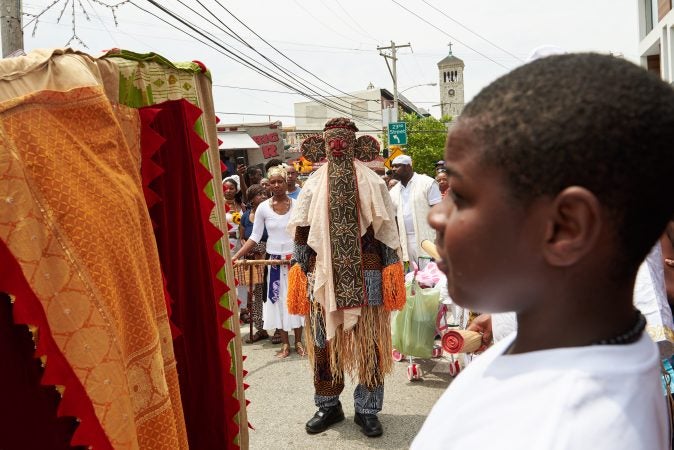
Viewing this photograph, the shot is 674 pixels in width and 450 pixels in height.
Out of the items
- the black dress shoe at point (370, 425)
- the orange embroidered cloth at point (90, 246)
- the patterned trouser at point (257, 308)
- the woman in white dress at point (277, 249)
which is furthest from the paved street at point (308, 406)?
the orange embroidered cloth at point (90, 246)

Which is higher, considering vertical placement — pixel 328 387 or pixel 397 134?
pixel 397 134

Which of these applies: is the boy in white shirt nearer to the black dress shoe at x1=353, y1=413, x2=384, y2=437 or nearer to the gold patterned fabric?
the gold patterned fabric

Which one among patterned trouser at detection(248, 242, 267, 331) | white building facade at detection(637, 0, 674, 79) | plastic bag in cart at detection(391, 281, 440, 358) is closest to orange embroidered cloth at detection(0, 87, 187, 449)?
plastic bag in cart at detection(391, 281, 440, 358)

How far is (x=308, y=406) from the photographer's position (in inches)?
177

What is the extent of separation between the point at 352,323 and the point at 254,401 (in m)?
1.44

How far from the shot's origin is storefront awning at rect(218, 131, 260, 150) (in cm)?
2267

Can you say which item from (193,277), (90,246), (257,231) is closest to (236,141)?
(257,231)

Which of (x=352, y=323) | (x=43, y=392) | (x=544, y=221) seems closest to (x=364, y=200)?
(x=352, y=323)

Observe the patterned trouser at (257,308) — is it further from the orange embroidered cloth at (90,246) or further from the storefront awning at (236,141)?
the storefront awning at (236,141)

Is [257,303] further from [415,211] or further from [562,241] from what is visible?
[562,241]

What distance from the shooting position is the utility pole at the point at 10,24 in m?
5.01

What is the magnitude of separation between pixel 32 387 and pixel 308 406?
10.8 feet

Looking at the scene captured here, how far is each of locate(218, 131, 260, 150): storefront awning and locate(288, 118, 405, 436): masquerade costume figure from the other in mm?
19194

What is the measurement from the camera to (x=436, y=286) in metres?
5.21
